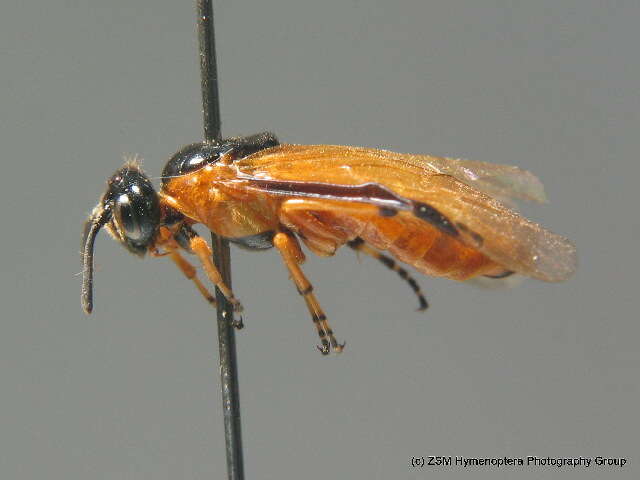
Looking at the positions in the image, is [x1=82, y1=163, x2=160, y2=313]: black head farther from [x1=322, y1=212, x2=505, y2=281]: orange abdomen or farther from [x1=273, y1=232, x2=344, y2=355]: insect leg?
[x1=322, y1=212, x2=505, y2=281]: orange abdomen

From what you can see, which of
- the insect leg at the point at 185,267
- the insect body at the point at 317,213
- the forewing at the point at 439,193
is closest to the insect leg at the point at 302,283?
the insect body at the point at 317,213

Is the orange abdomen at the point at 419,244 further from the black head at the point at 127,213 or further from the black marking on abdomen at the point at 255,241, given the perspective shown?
the black head at the point at 127,213

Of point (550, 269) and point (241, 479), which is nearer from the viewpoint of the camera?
point (241, 479)

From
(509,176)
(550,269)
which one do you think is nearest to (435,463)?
(509,176)

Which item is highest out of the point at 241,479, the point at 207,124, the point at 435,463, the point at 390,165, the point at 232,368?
the point at 207,124

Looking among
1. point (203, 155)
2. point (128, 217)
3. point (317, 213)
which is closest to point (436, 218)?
point (317, 213)

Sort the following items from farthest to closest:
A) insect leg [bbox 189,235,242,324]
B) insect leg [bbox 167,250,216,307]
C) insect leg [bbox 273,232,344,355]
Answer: insect leg [bbox 167,250,216,307] → insect leg [bbox 273,232,344,355] → insect leg [bbox 189,235,242,324]

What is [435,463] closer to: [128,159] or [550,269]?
[550,269]

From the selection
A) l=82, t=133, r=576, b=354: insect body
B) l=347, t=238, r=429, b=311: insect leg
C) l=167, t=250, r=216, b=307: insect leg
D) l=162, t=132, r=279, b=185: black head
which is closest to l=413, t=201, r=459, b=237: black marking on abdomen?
l=82, t=133, r=576, b=354: insect body
